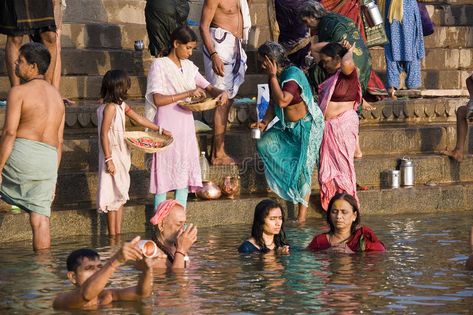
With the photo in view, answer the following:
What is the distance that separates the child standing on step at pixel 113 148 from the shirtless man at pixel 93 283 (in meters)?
3.04

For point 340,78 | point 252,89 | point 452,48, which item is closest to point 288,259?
point 340,78

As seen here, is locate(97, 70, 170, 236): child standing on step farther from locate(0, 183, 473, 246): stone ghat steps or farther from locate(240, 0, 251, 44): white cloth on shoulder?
locate(240, 0, 251, 44): white cloth on shoulder

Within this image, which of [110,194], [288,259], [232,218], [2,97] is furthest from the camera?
[2,97]

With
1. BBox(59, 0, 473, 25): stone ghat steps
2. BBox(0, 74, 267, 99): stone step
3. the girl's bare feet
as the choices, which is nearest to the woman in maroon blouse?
BBox(0, 74, 267, 99): stone step

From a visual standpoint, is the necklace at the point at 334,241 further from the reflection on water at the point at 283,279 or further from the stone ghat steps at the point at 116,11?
the stone ghat steps at the point at 116,11

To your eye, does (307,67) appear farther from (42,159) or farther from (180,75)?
(42,159)

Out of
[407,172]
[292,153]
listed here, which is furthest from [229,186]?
[407,172]

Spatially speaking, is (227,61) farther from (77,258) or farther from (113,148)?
(77,258)

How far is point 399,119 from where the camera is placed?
16.2 m

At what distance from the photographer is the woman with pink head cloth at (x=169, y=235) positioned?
32.7 feet

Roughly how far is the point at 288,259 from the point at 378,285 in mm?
1237

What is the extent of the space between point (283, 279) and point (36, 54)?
2.40m

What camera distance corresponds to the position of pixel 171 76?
12.3m

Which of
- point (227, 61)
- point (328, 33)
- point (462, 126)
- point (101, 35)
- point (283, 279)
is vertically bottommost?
point (283, 279)
